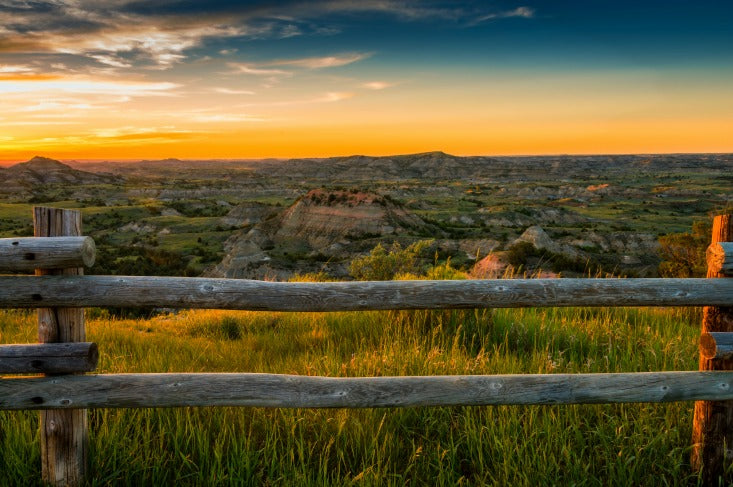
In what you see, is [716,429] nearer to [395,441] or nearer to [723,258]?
[723,258]

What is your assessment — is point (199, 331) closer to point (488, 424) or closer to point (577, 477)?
point (488, 424)

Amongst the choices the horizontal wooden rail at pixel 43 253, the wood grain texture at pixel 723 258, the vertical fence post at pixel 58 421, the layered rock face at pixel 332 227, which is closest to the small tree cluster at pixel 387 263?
the wood grain texture at pixel 723 258

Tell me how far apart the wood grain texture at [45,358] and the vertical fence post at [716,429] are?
3.74 metres

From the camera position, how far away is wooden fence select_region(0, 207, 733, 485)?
3084 millimetres

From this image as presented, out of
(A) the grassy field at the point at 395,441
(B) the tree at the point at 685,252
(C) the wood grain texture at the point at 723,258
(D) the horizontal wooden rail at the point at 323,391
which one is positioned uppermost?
(C) the wood grain texture at the point at 723,258

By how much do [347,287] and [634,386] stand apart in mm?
1828

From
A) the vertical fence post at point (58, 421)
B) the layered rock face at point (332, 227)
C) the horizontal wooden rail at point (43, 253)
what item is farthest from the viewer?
the layered rock face at point (332, 227)

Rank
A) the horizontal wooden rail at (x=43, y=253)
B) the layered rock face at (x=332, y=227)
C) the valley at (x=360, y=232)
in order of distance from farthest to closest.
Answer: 1. the layered rock face at (x=332, y=227)
2. the valley at (x=360, y=232)
3. the horizontal wooden rail at (x=43, y=253)

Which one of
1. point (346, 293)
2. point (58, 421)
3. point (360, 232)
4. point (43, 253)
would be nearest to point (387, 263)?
point (346, 293)

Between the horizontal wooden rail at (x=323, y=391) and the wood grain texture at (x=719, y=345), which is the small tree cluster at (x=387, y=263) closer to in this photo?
the horizontal wooden rail at (x=323, y=391)

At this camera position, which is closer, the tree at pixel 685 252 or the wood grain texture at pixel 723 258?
the wood grain texture at pixel 723 258

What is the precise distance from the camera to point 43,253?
10.00ft

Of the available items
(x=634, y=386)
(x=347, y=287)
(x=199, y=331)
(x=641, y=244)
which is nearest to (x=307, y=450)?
(x=347, y=287)

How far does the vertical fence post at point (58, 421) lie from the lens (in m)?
3.16
